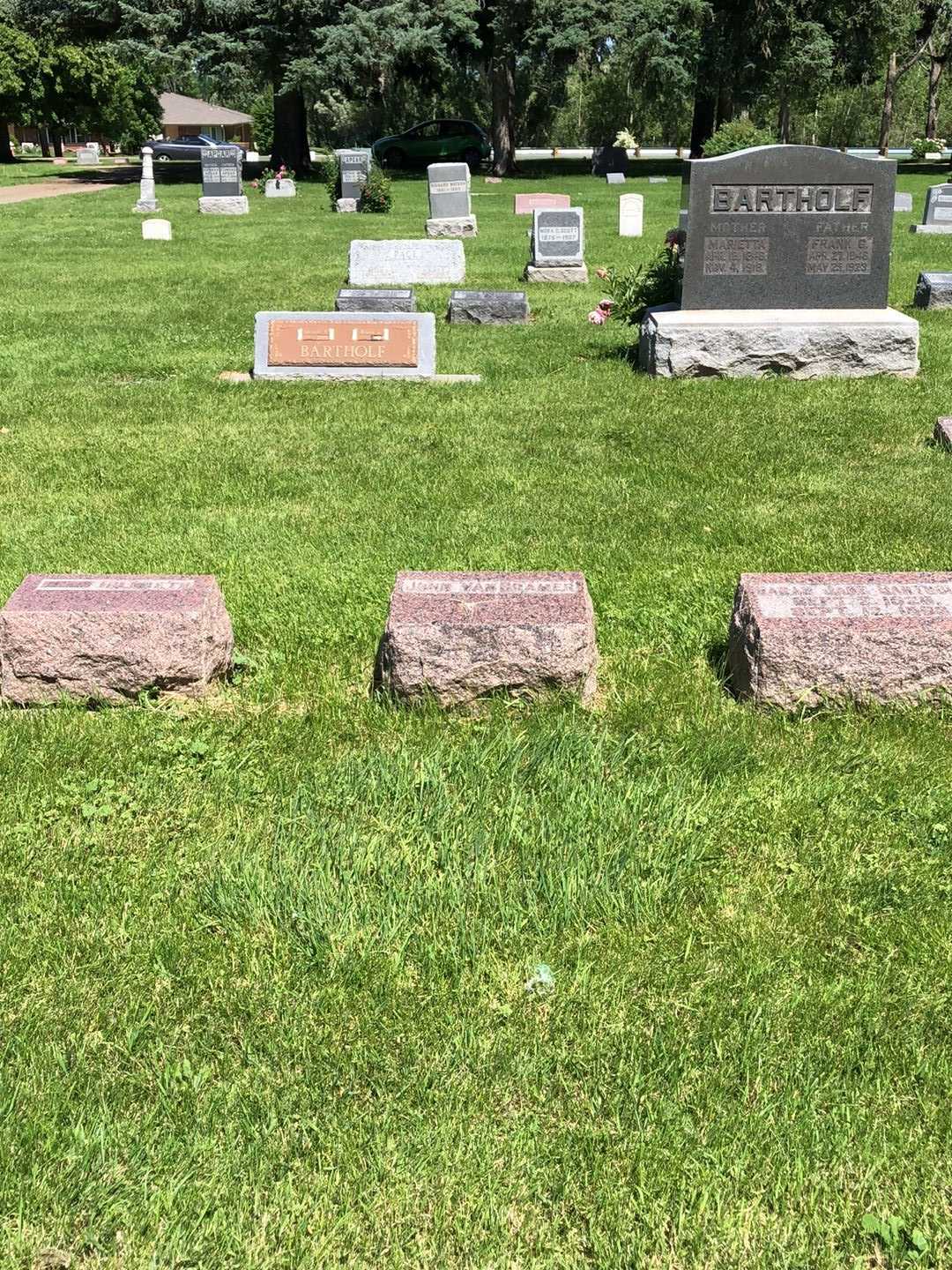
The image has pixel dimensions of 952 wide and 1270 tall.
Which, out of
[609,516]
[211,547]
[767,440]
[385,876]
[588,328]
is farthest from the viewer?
[588,328]

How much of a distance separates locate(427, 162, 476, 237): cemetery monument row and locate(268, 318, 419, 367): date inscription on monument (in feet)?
39.9

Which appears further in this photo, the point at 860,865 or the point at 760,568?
the point at 760,568

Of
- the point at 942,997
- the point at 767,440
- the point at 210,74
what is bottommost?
A: the point at 942,997

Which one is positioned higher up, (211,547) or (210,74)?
(210,74)

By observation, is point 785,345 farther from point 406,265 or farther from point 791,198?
point 406,265

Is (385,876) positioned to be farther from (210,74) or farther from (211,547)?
(210,74)

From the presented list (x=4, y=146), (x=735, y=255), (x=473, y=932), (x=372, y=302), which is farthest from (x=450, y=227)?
(x=4, y=146)

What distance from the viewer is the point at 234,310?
13016 millimetres

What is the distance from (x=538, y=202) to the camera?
2419 centimetres

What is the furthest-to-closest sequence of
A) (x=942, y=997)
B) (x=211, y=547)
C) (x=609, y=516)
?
(x=609, y=516)
(x=211, y=547)
(x=942, y=997)

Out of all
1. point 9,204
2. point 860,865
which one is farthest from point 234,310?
point 9,204

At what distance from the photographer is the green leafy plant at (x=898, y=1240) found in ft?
7.45

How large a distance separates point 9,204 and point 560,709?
2749 centimetres

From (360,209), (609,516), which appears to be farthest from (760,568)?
(360,209)
